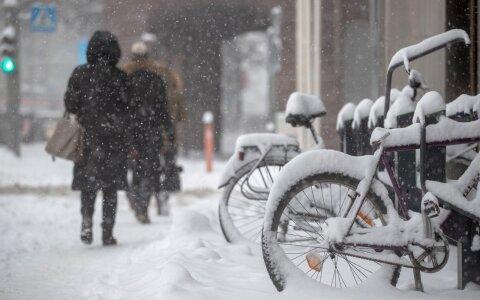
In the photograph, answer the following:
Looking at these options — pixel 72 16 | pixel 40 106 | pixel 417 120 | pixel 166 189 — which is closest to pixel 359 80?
pixel 166 189

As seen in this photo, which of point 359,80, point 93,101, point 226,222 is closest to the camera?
point 226,222

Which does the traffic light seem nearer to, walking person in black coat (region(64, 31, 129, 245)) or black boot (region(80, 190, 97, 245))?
walking person in black coat (region(64, 31, 129, 245))

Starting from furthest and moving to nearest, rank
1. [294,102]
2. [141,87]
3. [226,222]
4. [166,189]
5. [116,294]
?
[166,189], [141,87], [226,222], [294,102], [116,294]

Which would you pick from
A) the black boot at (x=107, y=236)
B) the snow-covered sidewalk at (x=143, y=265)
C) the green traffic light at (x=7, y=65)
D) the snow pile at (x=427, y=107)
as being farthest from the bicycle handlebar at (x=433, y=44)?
the green traffic light at (x=7, y=65)

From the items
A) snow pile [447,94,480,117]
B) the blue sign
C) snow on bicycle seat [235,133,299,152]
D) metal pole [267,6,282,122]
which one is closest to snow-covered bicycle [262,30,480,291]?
snow pile [447,94,480,117]

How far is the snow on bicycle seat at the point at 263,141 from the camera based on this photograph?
5.03 metres

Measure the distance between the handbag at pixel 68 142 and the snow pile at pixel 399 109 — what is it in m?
3.18

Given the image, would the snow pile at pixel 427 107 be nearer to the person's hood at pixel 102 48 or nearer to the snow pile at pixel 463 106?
the snow pile at pixel 463 106

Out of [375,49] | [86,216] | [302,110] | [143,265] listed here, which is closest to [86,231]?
[86,216]

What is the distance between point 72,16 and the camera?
22.8 metres

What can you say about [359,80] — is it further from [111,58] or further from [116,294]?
[116,294]

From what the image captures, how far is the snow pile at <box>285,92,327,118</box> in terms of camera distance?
4.75 metres

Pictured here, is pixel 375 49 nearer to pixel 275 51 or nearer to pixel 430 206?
pixel 430 206

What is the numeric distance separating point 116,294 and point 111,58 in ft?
9.01
